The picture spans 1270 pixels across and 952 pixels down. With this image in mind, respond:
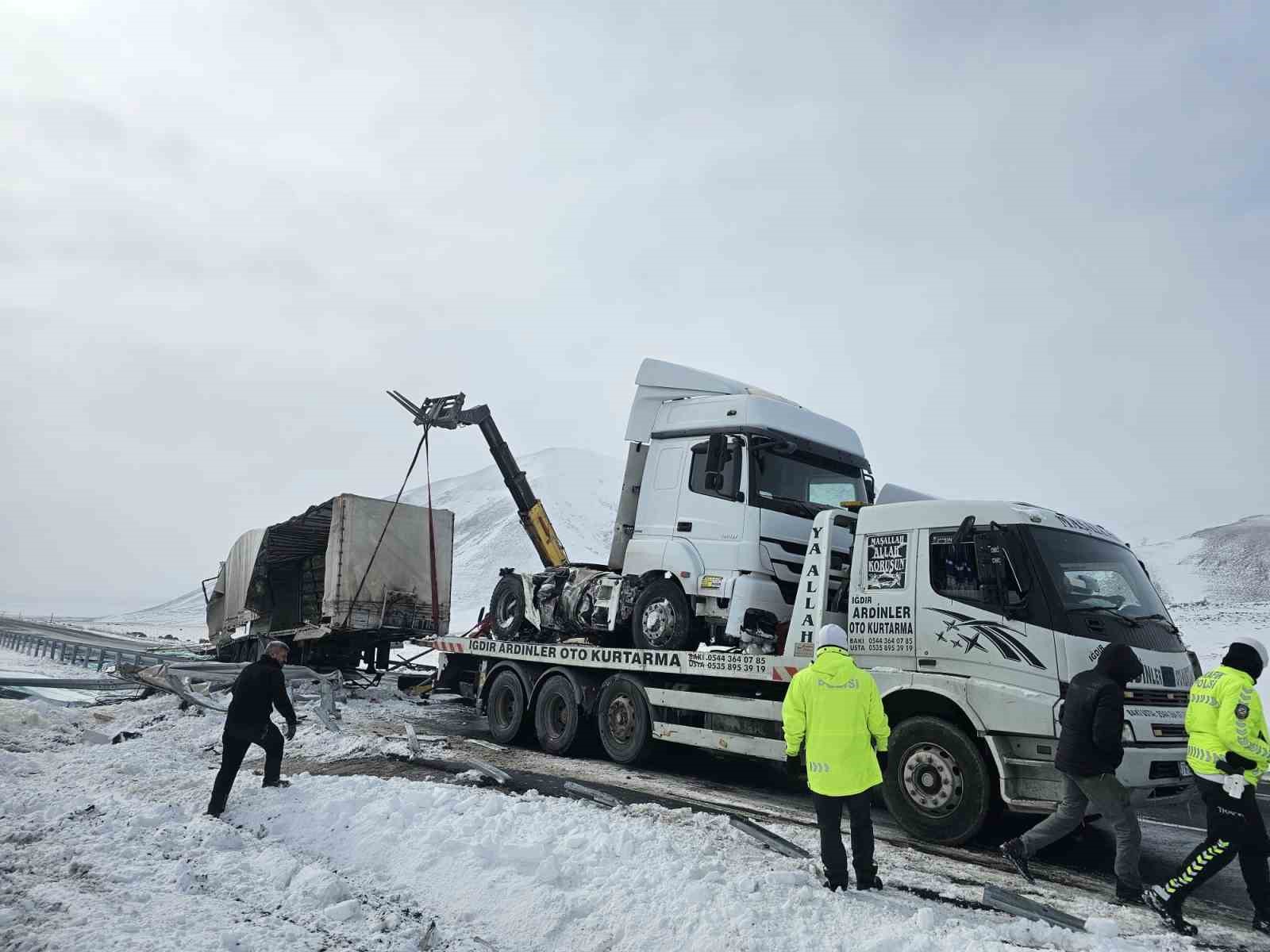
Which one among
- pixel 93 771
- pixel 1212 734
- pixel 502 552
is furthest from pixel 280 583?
pixel 502 552

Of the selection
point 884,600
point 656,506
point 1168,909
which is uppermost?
point 656,506

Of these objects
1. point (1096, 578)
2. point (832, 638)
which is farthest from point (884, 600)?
point (832, 638)

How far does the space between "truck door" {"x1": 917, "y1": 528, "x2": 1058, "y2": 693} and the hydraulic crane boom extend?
7274 millimetres

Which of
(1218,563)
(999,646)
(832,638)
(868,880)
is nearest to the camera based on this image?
(868,880)

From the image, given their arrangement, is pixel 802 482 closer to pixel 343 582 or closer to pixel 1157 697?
pixel 1157 697

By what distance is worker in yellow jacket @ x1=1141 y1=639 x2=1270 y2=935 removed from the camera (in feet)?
14.9

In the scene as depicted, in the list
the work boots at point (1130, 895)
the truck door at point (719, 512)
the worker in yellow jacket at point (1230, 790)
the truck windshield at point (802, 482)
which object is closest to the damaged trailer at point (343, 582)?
the truck door at point (719, 512)

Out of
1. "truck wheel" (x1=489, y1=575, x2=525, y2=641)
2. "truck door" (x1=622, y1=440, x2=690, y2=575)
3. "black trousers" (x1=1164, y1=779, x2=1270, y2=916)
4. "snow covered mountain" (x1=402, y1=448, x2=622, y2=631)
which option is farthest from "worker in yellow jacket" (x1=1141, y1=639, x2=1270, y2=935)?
"snow covered mountain" (x1=402, y1=448, x2=622, y2=631)

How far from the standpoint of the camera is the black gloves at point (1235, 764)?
457cm

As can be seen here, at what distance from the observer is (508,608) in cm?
1159

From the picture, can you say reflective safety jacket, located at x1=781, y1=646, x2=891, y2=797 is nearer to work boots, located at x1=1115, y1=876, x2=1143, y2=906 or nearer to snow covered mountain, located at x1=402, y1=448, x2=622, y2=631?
work boots, located at x1=1115, y1=876, x2=1143, y2=906

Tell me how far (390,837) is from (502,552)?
94.5 metres

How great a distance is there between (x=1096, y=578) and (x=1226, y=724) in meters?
1.96

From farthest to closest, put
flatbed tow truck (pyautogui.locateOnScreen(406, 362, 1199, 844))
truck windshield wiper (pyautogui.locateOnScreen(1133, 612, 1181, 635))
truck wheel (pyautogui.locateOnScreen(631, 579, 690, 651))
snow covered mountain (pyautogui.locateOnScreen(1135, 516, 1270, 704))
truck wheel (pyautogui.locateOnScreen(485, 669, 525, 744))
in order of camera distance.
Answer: snow covered mountain (pyautogui.locateOnScreen(1135, 516, 1270, 704)) < truck wheel (pyautogui.locateOnScreen(485, 669, 525, 744)) < truck wheel (pyautogui.locateOnScreen(631, 579, 690, 651)) < truck windshield wiper (pyautogui.locateOnScreen(1133, 612, 1181, 635)) < flatbed tow truck (pyautogui.locateOnScreen(406, 362, 1199, 844))
